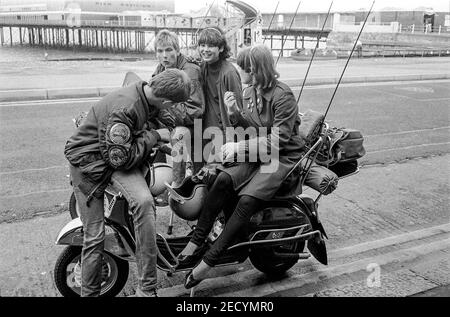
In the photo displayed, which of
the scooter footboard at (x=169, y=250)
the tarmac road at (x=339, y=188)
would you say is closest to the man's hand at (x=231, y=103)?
the scooter footboard at (x=169, y=250)

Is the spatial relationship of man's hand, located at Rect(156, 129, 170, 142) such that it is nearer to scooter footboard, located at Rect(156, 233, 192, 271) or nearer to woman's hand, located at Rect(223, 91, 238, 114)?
woman's hand, located at Rect(223, 91, 238, 114)

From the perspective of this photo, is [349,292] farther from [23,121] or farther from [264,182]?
[23,121]

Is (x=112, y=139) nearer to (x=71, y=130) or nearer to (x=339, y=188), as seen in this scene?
(x=339, y=188)

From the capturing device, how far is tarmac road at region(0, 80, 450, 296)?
4.31m

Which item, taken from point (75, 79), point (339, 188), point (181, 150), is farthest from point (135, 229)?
point (75, 79)

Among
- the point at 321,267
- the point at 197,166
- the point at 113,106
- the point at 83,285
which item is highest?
the point at 113,106

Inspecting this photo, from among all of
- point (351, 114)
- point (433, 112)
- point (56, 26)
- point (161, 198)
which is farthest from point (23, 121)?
point (56, 26)

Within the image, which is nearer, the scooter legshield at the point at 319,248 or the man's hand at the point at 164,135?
the man's hand at the point at 164,135

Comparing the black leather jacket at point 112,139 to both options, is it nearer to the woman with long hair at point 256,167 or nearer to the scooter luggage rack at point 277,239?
the woman with long hair at point 256,167

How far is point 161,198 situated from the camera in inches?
183

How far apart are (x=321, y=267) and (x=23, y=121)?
23.5ft

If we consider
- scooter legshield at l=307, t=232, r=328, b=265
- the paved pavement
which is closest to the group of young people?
scooter legshield at l=307, t=232, r=328, b=265

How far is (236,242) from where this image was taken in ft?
11.9

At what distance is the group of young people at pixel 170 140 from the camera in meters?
3.17
